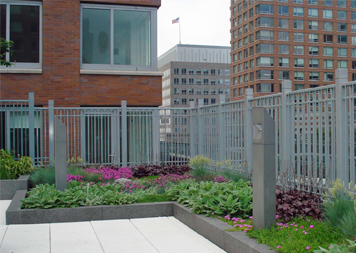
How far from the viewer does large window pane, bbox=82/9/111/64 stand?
1628 centimetres

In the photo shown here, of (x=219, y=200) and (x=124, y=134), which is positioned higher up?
(x=124, y=134)

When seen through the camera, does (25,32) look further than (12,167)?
A: Yes

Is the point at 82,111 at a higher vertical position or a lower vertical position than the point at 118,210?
higher

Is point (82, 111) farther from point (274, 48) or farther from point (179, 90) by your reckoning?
point (179, 90)

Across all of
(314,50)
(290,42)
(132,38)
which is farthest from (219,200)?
(314,50)

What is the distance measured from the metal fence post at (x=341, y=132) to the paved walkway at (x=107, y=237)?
8.00 feet

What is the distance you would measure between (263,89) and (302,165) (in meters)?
97.7

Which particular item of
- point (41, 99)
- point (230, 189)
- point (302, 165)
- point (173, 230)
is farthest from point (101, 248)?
point (41, 99)

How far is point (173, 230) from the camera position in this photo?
687 centimetres

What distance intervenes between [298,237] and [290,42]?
10870 centimetres

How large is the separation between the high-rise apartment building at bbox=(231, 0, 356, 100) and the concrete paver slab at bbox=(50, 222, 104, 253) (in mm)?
97662

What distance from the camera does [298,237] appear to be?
4941 millimetres

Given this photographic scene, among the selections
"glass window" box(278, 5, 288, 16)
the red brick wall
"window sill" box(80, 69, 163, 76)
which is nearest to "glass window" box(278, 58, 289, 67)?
"glass window" box(278, 5, 288, 16)

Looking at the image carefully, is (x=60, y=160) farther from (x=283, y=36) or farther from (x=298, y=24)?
(x=298, y=24)
